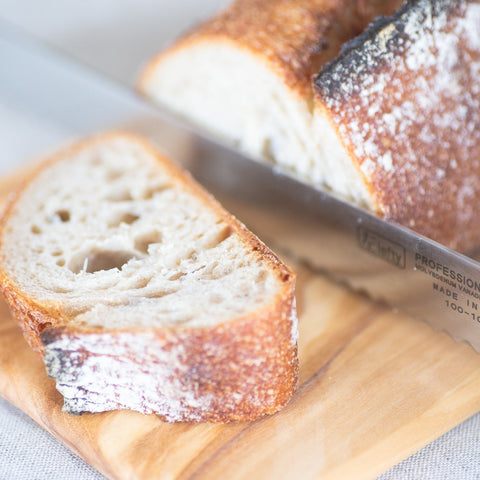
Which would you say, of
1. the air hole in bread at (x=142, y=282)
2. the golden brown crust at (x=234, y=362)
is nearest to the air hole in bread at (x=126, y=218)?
the air hole in bread at (x=142, y=282)

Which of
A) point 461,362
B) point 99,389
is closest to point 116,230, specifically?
point 99,389

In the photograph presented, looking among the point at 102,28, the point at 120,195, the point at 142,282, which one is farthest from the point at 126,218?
the point at 102,28

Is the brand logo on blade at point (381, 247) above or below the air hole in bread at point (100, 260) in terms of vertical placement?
above

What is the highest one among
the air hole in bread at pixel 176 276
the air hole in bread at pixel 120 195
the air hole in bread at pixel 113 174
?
the air hole in bread at pixel 113 174

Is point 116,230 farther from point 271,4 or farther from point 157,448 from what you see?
point 271,4

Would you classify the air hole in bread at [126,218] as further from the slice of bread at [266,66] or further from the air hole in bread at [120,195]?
the slice of bread at [266,66]

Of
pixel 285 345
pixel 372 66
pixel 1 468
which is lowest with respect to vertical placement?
pixel 1 468

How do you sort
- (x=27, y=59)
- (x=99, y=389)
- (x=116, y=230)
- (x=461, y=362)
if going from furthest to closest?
(x=27, y=59), (x=116, y=230), (x=461, y=362), (x=99, y=389)
